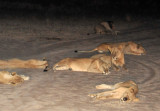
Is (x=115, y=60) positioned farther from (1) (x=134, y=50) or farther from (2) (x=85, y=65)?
(1) (x=134, y=50)

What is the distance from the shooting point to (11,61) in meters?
7.73

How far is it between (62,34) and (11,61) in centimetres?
576

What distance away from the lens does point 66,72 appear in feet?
26.1

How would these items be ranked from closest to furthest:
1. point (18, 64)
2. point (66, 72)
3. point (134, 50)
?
point (18, 64), point (66, 72), point (134, 50)

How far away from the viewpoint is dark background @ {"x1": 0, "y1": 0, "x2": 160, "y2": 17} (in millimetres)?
19734

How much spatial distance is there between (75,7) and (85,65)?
1525 centimetres

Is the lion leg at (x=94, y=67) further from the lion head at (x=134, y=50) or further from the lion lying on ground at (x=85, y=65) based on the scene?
the lion head at (x=134, y=50)

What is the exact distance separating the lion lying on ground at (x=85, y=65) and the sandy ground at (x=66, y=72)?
0.39 ft

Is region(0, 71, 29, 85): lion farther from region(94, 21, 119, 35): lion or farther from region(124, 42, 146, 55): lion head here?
region(94, 21, 119, 35): lion

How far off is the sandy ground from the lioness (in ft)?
0.39

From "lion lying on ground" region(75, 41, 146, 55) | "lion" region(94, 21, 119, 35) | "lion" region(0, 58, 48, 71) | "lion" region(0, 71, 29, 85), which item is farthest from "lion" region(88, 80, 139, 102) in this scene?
"lion" region(94, 21, 119, 35)

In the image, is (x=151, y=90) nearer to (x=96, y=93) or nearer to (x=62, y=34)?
(x=96, y=93)

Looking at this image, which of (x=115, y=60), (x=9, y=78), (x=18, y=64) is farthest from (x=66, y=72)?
(x=9, y=78)

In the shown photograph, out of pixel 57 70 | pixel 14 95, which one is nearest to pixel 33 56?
pixel 57 70
